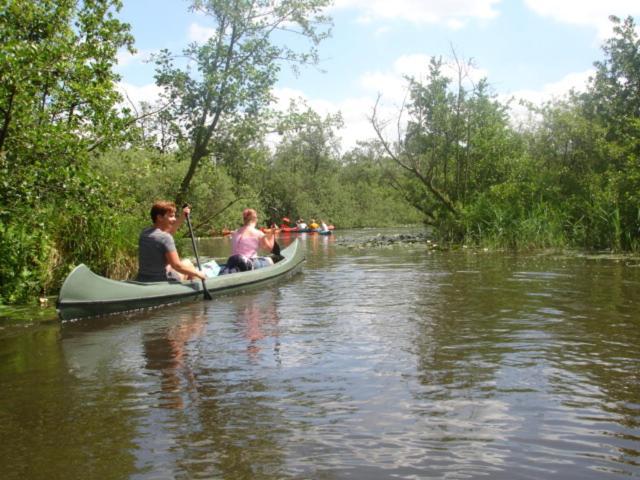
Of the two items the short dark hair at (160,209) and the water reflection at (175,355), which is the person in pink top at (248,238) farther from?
the water reflection at (175,355)

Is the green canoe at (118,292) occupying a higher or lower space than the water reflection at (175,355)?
higher

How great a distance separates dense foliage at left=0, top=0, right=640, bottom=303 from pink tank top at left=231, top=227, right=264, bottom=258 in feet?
6.04

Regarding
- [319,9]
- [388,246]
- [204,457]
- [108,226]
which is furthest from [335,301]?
[388,246]

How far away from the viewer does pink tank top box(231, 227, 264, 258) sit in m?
10.5

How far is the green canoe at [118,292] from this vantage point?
7.23 meters

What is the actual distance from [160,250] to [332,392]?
4736mm

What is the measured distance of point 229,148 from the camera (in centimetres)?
1609

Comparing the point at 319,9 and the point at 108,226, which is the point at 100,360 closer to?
the point at 108,226

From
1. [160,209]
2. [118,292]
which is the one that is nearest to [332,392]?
[118,292]

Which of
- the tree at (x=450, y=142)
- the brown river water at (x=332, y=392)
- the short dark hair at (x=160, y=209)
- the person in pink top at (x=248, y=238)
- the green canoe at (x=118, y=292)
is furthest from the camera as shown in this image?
the tree at (x=450, y=142)

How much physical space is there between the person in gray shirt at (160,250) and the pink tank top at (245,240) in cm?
186

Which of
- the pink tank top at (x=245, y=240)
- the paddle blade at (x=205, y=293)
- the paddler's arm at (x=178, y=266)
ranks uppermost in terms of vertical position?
the pink tank top at (x=245, y=240)

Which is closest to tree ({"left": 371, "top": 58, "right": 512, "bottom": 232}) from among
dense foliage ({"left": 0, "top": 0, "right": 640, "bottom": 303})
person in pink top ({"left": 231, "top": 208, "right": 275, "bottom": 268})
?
dense foliage ({"left": 0, "top": 0, "right": 640, "bottom": 303})

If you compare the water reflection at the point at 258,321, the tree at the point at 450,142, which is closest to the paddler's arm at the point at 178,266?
the water reflection at the point at 258,321
